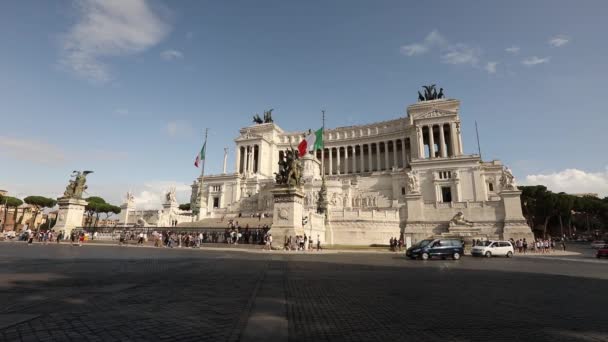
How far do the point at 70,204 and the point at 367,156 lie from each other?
242 ft

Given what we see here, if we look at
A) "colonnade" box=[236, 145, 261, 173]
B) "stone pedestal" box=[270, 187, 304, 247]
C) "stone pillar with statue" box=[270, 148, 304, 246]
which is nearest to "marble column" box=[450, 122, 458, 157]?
"colonnade" box=[236, 145, 261, 173]

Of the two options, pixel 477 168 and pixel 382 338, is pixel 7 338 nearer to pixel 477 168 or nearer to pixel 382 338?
pixel 382 338

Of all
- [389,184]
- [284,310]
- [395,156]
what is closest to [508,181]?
[389,184]

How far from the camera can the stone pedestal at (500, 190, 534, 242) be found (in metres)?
39.8

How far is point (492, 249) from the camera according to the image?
84.9ft

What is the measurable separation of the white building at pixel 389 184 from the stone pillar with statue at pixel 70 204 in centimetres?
2371

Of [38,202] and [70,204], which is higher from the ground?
[38,202]

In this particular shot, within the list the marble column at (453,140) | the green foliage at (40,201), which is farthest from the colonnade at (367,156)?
the green foliage at (40,201)

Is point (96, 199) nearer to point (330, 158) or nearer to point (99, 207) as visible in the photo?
point (99, 207)

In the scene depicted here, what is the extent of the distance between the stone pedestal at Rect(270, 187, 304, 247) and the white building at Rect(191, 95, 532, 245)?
11.9 m

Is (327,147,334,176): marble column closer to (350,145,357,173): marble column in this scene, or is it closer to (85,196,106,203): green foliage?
(350,145,357,173): marble column

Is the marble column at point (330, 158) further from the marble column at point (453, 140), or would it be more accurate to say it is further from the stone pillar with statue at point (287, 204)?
the stone pillar with statue at point (287, 204)

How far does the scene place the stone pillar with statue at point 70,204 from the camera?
32969 millimetres

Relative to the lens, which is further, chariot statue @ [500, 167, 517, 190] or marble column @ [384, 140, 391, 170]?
marble column @ [384, 140, 391, 170]
